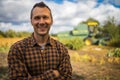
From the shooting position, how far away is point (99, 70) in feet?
29.6

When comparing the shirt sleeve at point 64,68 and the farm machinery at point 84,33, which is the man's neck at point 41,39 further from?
the farm machinery at point 84,33

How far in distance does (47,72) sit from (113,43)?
68.2 ft

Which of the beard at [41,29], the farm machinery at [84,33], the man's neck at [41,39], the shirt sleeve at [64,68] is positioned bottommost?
the farm machinery at [84,33]

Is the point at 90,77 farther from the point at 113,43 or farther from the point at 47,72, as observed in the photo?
the point at 113,43

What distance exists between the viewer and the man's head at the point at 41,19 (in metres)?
2.88

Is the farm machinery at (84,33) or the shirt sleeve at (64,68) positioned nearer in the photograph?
the shirt sleeve at (64,68)

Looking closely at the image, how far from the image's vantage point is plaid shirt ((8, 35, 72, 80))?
2822 millimetres

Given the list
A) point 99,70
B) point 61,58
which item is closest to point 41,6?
point 61,58

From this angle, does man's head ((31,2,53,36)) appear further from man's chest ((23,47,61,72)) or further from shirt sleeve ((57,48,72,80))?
shirt sleeve ((57,48,72,80))

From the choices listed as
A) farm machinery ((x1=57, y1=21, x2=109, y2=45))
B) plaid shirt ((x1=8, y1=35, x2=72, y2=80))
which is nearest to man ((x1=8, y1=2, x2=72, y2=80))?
plaid shirt ((x1=8, y1=35, x2=72, y2=80))

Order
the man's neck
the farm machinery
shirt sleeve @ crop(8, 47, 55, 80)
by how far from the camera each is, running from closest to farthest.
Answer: shirt sleeve @ crop(8, 47, 55, 80) < the man's neck < the farm machinery

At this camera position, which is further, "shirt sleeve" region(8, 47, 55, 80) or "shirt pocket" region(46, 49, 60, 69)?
"shirt pocket" region(46, 49, 60, 69)

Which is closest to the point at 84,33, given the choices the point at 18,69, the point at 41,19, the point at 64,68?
the point at 64,68

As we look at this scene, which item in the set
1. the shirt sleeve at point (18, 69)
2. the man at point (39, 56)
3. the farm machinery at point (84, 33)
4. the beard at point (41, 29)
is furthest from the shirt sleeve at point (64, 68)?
the farm machinery at point (84, 33)
